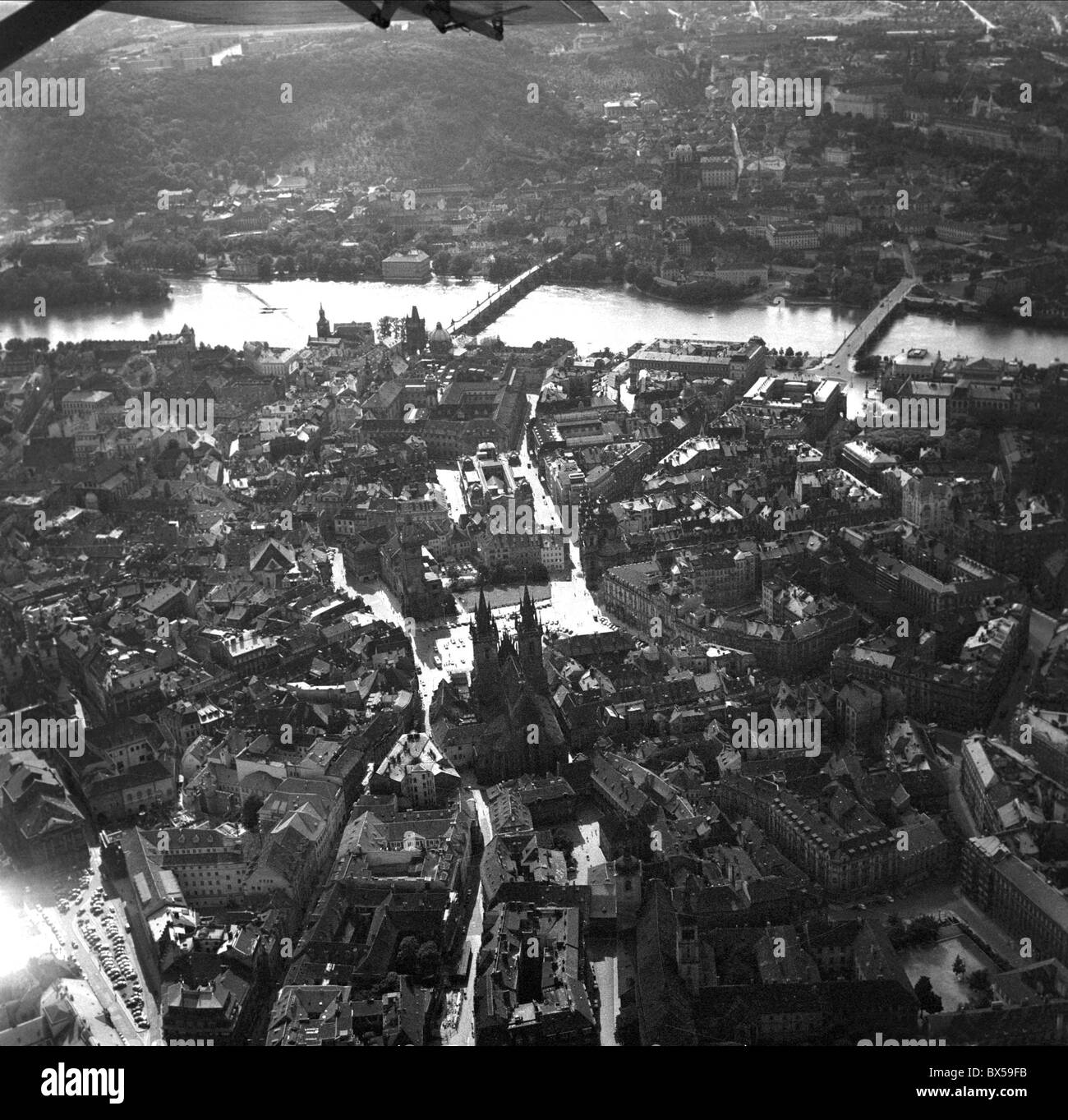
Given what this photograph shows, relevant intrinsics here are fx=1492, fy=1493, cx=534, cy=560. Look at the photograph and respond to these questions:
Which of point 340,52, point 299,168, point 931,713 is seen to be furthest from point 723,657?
point 299,168

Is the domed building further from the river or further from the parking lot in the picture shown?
the parking lot

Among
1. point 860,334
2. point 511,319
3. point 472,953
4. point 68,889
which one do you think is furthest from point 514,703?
point 511,319

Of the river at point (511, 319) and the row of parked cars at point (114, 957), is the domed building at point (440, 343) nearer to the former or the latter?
the river at point (511, 319)

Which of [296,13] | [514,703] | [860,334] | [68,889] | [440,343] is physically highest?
[296,13]

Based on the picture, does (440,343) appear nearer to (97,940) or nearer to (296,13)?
(97,940)

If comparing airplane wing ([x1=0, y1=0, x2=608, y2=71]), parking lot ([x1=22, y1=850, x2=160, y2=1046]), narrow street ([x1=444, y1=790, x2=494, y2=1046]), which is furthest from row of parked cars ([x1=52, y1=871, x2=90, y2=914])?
airplane wing ([x1=0, y1=0, x2=608, y2=71])

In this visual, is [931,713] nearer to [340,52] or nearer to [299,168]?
[340,52]
